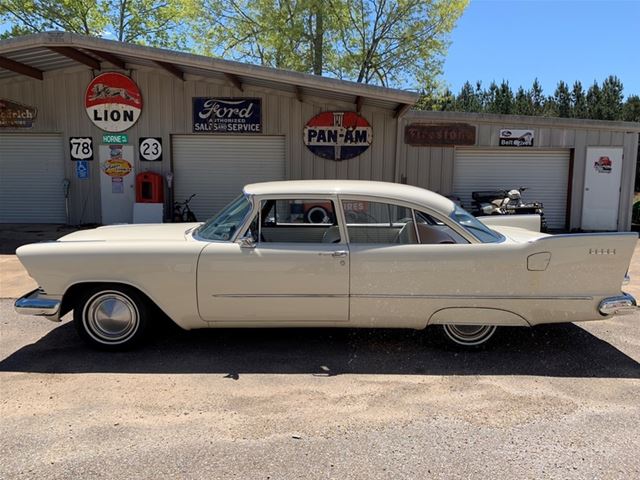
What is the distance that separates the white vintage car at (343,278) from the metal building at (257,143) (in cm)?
798

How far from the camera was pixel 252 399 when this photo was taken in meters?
3.64

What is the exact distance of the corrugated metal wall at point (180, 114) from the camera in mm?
12016

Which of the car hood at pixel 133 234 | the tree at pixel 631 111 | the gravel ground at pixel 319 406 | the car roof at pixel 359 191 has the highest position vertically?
the tree at pixel 631 111

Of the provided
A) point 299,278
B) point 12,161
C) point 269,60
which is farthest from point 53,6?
point 299,278

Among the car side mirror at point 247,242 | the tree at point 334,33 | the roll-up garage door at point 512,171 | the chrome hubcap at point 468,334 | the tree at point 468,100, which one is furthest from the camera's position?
the tree at point 468,100

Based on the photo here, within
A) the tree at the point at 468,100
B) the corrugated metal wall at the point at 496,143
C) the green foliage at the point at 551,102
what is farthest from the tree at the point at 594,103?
the corrugated metal wall at the point at 496,143

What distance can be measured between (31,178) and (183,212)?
156 inches

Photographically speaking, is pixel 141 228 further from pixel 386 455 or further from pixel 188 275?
pixel 386 455

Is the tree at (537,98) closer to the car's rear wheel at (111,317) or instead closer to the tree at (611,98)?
the tree at (611,98)

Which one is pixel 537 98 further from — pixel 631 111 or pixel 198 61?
pixel 198 61

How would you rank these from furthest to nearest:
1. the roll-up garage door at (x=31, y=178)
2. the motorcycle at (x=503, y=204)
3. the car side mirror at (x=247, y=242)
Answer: the roll-up garage door at (x=31, y=178), the motorcycle at (x=503, y=204), the car side mirror at (x=247, y=242)

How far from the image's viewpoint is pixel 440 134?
12.0 metres

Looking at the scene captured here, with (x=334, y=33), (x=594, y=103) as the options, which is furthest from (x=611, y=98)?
(x=334, y=33)

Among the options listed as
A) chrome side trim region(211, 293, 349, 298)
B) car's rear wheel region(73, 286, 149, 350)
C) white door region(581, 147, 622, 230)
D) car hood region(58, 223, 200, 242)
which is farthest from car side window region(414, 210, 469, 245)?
white door region(581, 147, 622, 230)
